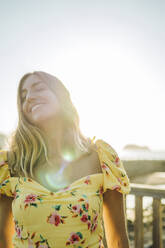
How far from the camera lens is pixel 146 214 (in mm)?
8281

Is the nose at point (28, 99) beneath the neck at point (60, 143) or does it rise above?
above

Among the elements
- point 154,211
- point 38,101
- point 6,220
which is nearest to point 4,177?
point 6,220

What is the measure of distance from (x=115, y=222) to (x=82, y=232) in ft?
0.97

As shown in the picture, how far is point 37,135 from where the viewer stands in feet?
5.90

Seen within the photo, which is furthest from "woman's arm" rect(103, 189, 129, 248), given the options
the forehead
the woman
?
the forehead

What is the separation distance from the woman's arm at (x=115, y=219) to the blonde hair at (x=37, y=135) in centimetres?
39

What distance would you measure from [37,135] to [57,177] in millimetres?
424

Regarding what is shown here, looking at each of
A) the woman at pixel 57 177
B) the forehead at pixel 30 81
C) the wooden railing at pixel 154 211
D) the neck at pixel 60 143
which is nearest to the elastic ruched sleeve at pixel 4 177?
the woman at pixel 57 177

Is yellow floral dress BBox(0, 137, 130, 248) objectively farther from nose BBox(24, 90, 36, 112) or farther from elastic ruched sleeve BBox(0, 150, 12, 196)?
nose BBox(24, 90, 36, 112)

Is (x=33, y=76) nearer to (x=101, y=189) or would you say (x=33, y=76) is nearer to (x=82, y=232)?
(x=101, y=189)

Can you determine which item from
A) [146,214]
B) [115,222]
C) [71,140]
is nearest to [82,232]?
[115,222]

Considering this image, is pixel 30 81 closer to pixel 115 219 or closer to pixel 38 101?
pixel 38 101

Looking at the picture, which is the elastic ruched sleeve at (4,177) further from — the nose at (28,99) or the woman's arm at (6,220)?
the nose at (28,99)

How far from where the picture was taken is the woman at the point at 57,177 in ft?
4.34
